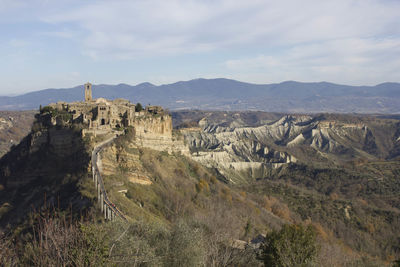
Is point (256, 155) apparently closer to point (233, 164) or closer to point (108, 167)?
point (233, 164)

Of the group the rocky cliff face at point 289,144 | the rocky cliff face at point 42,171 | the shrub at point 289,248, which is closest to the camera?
the shrub at point 289,248

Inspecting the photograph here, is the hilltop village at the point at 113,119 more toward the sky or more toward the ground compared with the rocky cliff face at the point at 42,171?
more toward the sky

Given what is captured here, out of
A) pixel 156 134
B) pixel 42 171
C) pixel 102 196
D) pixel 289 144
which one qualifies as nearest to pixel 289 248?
pixel 102 196

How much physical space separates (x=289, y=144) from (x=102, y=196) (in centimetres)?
13642

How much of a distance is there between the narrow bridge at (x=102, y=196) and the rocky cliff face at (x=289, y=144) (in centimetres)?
5711

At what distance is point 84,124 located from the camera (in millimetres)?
41062

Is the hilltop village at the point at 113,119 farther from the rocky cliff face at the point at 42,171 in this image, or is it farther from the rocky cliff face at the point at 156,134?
the rocky cliff face at the point at 42,171

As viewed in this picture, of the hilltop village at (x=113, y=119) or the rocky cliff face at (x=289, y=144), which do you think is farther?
the rocky cliff face at (x=289, y=144)

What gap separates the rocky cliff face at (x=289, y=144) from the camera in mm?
103000

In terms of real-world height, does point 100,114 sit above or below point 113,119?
above

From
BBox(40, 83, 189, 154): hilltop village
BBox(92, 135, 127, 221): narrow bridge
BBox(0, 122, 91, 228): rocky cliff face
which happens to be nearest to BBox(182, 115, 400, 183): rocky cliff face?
BBox(40, 83, 189, 154): hilltop village

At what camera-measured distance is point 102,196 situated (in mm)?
26516

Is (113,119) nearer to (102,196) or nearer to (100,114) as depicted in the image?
(100,114)

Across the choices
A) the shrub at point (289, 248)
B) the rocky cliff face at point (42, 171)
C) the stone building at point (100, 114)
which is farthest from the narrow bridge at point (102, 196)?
the shrub at point (289, 248)
